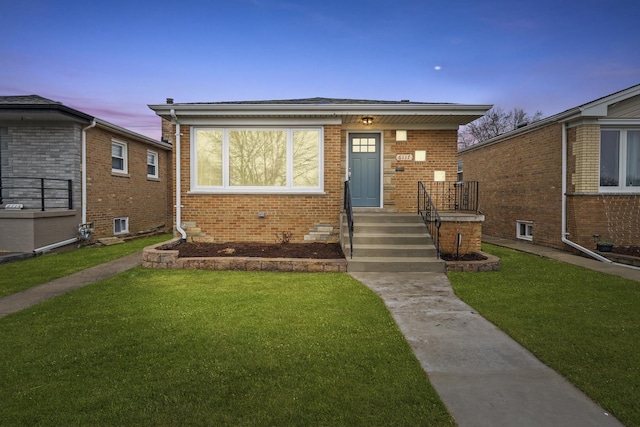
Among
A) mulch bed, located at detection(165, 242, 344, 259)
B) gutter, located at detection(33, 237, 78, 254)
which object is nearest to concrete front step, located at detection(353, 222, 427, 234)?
mulch bed, located at detection(165, 242, 344, 259)

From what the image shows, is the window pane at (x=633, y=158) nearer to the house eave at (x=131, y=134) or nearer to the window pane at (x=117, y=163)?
the house eave at (x=131, y=134)

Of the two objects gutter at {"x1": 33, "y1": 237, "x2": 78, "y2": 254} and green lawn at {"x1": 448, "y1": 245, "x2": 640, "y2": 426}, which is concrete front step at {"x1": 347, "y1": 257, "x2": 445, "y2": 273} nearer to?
green lawn at {"x1": 448, "y1": 245, "x2": 640, "y2": 426}

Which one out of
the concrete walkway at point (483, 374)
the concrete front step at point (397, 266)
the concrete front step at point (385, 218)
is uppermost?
the concrete front step at point (385, 218)

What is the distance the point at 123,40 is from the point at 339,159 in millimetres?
10050

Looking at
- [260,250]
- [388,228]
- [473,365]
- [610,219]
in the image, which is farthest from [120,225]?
[610,219]

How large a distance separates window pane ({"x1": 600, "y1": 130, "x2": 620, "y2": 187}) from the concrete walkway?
8.15 metres

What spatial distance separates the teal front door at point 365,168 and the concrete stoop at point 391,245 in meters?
1.34

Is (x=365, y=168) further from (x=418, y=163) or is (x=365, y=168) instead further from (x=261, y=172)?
(x=261, y=172)

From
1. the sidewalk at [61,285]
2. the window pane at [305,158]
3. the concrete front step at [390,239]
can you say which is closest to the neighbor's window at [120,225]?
the sidewalk at [61,285]

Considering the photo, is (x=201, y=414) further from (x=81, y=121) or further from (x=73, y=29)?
(x=73, y=29)

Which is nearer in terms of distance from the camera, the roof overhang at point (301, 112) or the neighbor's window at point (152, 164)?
the roof overhang at point (301, 112)

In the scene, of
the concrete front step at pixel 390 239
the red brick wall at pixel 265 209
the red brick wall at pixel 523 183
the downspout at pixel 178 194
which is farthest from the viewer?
the red brick wall at pixel 523 183

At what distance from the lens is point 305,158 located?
9281 mm

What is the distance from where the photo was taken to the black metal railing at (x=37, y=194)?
33.5ft
